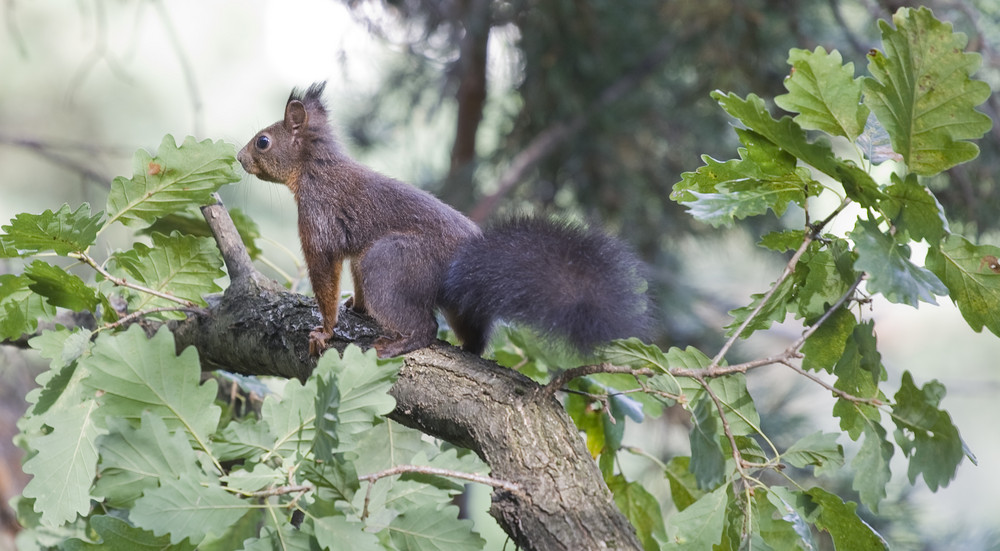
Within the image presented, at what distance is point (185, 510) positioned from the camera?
946 millimetres

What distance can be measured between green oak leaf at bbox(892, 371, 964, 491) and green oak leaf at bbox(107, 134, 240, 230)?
1.06 meters

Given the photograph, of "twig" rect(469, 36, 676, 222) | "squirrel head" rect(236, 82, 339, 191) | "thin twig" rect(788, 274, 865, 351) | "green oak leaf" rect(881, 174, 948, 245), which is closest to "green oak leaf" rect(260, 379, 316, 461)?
"thin twig" rect(788, 274, 865, 351)

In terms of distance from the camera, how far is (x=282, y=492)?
100 centimetres

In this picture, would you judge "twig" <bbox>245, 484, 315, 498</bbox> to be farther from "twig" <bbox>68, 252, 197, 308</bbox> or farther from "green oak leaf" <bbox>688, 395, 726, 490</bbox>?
"twig" <bbox>68, 252, 197, 308</bbox>

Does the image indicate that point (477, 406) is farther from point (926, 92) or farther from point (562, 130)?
point (562, 130)

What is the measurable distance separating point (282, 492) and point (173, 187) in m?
0.64

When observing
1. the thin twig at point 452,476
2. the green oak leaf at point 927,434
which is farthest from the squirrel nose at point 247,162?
the green oak leaf at point 927,434

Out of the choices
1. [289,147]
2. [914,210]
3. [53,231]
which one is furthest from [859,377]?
[289,147]

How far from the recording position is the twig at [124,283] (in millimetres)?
1402

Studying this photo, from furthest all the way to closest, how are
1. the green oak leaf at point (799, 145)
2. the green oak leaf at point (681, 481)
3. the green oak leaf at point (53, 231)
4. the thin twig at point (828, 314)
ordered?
the green oak leaf at point (681, 481)
the green oak leaf at point (53, 231)
the thin twig at point (828, 314)
the green oak leaf at point (799, 145)

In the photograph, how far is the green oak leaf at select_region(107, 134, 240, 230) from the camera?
4.62 ft

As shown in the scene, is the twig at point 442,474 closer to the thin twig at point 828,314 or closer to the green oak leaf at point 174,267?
the thin twig at point 828,314

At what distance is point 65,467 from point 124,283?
35 centimetres

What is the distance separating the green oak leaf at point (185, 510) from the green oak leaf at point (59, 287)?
0.57 m
